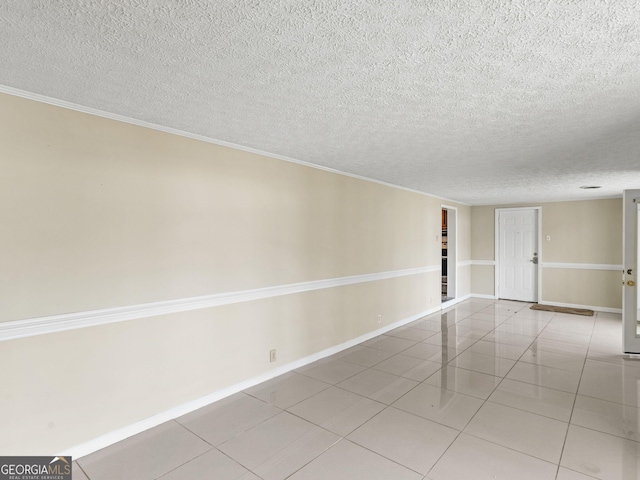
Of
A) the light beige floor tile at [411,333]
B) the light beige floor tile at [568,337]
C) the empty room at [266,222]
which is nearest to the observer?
the empty room at [266,222]

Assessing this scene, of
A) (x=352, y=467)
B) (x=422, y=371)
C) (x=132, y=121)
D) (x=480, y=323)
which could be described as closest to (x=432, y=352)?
(x=422, y=371)

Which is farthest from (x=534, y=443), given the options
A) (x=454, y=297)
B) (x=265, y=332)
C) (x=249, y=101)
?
(x=454, y=297)

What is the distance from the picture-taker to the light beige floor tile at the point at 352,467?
2.00 meters

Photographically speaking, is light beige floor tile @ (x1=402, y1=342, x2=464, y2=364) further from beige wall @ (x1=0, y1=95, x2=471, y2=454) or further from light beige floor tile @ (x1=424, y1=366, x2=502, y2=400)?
beige wall @ (x1=0, y1=95, x2=471, y2=454)

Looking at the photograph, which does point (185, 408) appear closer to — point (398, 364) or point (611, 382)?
point (398, 364)

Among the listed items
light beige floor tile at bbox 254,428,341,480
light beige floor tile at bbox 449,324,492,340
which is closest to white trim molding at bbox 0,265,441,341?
light beige floor tile at bbox 254,428,341,480

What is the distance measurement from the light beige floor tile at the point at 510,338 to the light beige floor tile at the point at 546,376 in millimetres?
819

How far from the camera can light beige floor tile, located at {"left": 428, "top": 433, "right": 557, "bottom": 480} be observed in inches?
78.7

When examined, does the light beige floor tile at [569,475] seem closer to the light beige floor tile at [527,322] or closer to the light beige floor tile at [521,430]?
the light beige floor tile at [521,430]

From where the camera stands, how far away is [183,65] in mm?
1683

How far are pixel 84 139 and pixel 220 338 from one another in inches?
73.8

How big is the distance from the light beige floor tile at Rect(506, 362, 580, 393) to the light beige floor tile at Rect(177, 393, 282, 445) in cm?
256

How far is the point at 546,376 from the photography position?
344 cm

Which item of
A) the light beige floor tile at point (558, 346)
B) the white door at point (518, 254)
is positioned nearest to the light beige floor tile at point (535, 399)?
the light beige floor tile at point (558, 346)
